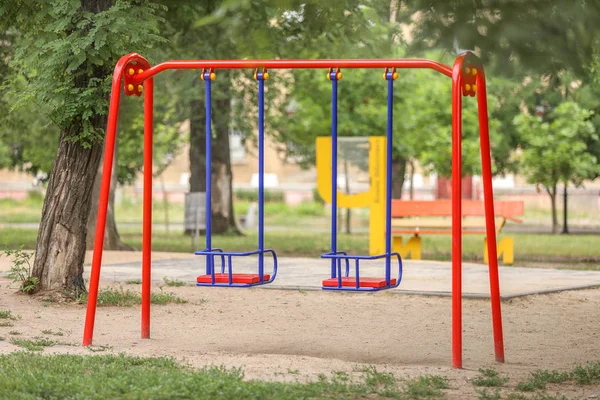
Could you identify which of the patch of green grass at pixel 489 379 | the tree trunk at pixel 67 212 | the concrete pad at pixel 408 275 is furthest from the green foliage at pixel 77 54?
the patch of green grass at pixel 489 379

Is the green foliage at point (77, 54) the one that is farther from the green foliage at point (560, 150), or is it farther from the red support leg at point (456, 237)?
the green foliage at point (560, 150)

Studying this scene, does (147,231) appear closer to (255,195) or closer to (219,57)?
(219,57)

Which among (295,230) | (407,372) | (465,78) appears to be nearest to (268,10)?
(465,78)

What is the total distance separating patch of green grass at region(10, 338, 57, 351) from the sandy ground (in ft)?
0.25

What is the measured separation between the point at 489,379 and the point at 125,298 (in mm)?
4930

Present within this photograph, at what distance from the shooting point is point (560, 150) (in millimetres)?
26703

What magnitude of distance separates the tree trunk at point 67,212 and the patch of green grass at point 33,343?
2530mm

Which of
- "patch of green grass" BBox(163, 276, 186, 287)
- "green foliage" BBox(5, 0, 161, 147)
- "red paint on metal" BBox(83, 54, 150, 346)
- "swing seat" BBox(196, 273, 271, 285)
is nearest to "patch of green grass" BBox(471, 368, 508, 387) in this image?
"swing seat" BBox(196, 273, 271, 285)

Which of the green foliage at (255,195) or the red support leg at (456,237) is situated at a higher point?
the green foliage at (255,195)

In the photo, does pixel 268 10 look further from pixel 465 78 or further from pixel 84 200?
pixel 84 200

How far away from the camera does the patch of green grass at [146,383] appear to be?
18.9 feet

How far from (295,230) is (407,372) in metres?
21.6

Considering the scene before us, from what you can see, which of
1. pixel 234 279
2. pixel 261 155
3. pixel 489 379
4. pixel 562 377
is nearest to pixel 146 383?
pixel 489 379

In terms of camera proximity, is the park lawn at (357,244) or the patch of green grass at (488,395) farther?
the park lawn at (357,244)
